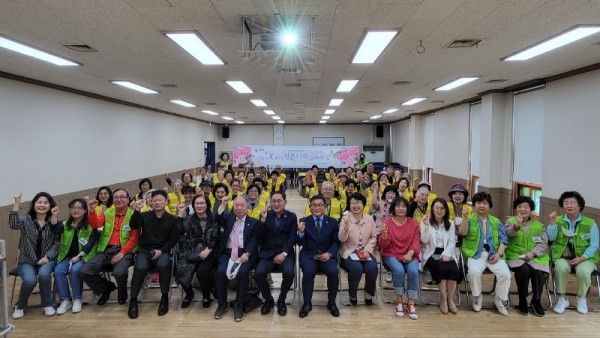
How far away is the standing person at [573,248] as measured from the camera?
13.0 feet

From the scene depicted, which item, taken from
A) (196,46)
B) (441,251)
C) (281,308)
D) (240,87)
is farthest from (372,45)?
(240,87)

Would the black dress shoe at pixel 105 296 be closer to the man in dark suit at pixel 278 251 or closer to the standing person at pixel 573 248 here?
the man in dark suit at pixel 278 251

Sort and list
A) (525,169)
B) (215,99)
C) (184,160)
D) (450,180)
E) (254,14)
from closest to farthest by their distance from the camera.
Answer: (254,14) < (525,169) < (215,99) < (450,180) < (184,160)

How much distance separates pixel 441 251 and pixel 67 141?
22.8 ft

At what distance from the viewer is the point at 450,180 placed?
1061 centimetres

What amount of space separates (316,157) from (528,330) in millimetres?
11340

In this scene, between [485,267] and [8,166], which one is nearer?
[485,267]

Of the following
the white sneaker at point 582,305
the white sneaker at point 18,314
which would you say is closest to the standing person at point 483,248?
the white sneaker at point 582,305

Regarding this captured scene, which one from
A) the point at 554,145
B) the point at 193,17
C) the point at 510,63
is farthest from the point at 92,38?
the point at 554,145

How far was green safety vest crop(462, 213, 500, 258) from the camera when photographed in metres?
4.09

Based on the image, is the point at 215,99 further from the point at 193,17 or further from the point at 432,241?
the point at 432,241

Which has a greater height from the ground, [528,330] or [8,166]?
[8,166]

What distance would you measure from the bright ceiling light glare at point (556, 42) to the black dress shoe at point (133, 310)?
213 inches

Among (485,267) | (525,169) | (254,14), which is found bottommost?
(485,267)
